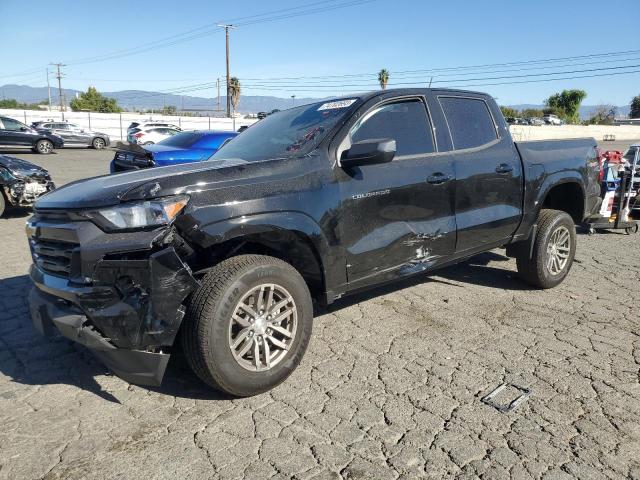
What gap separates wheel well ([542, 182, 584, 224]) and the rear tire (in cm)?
39

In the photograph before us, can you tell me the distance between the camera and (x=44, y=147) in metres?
24.9

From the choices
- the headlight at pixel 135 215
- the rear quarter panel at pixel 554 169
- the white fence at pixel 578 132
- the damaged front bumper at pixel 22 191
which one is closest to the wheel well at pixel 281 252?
the headlight at pixel 135 215

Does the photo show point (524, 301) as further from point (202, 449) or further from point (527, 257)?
point (202, 449)

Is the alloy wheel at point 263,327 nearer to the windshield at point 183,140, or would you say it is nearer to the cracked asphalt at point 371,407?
the cracked asphalt at point 371,407

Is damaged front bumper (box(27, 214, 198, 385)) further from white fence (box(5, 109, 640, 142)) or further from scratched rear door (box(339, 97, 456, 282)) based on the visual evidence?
white fence (box(5, 109, 640, 142))

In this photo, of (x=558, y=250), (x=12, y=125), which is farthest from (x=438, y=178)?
(x=12, y=125)

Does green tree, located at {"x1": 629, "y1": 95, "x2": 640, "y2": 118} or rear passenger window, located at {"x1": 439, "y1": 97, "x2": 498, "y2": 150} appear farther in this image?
green tree, located at {"x1": 629, "y1": 95, "x2": 640, "y2": 118}

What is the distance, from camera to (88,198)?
113 inches

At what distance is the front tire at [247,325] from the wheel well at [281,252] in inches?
5.1

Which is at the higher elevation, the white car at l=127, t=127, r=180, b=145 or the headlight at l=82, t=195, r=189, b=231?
the white car at l=127, t=127, r=180, b=145

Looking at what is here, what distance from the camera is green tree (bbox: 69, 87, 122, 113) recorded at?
75.1m

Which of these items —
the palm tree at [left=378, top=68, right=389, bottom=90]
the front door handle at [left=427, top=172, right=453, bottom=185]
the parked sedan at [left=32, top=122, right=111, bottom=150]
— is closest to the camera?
the front door handle at [left=427, top=172, right=453, bottom=185]

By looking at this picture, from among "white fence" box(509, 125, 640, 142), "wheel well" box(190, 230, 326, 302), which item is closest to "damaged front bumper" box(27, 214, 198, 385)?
"wheel well" box(190, 230, 326, 302)

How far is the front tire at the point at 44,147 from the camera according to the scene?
24672 millimetres
